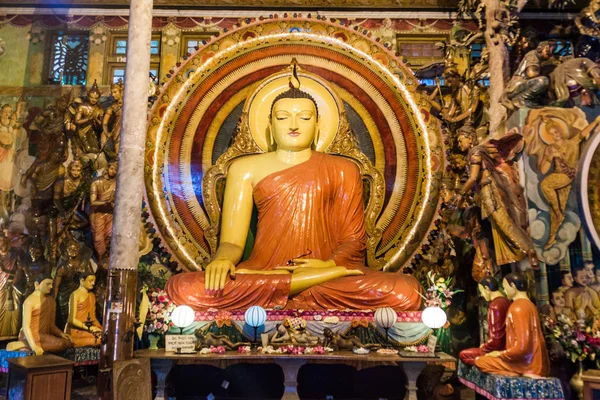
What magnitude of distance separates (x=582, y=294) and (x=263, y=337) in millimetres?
3172

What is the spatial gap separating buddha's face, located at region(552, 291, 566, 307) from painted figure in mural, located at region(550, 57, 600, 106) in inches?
77.6

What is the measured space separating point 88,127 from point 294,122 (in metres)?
2.95

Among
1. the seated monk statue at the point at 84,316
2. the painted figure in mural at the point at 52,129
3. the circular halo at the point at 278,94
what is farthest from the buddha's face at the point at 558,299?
the painted figure in mural at the point at 52,129

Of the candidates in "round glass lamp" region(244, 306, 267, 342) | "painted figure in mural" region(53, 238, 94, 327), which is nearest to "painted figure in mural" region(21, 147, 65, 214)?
"painted figure in mural" region(53, 238, 94, 327)

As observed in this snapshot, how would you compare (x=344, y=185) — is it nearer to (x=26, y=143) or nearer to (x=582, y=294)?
(x=582, y=294)

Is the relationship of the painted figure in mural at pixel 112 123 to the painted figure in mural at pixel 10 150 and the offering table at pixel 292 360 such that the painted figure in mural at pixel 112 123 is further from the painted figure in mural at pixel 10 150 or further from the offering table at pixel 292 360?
the offering table at pixel 292 360

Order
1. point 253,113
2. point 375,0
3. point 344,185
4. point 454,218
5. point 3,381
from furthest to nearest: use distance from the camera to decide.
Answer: point 375,0
point 253,113
point 344,185
point 454,218
point 3,381

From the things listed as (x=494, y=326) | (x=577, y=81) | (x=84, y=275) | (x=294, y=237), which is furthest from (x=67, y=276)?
(x=577, y=81)

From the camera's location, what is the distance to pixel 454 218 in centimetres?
659

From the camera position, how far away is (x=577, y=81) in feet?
18.1

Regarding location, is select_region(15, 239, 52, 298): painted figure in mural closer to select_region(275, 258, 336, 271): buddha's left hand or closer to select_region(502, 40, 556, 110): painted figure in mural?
select_region(275, 258, 336, 271): buddha's left hand

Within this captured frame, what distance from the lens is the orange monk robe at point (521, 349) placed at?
451cm

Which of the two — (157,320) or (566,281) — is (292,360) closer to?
(157,320)

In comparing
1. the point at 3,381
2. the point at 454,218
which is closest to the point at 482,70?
the point at 454,218
